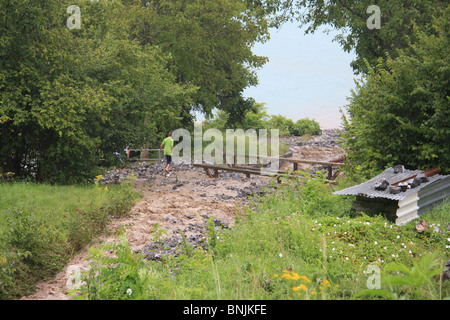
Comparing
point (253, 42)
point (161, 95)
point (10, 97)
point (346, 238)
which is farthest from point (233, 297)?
point (253, 42)

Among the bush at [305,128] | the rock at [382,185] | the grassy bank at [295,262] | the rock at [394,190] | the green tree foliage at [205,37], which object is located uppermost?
the green tree foliage at [205,37]

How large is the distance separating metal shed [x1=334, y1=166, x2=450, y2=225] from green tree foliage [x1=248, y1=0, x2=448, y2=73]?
8922mm

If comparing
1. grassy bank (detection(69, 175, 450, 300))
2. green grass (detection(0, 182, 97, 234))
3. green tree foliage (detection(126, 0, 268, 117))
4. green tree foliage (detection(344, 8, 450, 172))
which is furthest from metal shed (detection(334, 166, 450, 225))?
green tree foliage (detection(126, 0, 268, 117))

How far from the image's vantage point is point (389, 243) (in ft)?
27.4

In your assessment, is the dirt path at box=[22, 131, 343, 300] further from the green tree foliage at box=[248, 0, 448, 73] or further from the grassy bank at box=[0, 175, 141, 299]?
the green tree foliage at box=[248, 0, 448, 73]

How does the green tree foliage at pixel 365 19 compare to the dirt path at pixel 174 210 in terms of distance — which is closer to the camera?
the dirt path at pixel 174 210

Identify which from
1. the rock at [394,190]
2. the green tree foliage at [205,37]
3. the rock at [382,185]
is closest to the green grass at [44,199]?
the rock at [382,185]

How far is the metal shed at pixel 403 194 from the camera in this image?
1002 cm

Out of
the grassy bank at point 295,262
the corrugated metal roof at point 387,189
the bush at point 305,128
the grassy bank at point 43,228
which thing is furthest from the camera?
the bush at point 305,128

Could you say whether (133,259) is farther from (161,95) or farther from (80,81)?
(161,95)

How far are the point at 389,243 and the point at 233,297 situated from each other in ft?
13.4

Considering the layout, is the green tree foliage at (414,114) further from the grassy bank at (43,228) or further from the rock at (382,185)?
the grassy bank at (43,228)

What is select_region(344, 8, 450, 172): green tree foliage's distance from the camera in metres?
11.5

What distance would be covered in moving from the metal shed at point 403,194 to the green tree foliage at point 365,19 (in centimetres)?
892
